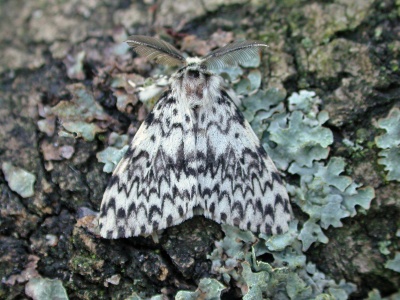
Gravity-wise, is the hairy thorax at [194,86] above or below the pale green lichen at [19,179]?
above

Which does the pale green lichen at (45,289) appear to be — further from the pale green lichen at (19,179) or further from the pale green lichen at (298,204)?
the pale green lichen at (298,204)

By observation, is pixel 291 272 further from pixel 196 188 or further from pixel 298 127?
pixel 298 127

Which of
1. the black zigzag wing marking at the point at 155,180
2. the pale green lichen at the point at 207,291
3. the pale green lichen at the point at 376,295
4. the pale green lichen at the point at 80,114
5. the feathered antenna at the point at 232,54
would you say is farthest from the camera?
the pale green lichen at the point at 80,114

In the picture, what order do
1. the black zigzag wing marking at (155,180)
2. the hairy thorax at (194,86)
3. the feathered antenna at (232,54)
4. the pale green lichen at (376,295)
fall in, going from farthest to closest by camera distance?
the hairy thorax at (194,86) → the feathered antenna at (232,54) → the pale green lichen at (376,295) → the black zigzag wing marking at (155,180)

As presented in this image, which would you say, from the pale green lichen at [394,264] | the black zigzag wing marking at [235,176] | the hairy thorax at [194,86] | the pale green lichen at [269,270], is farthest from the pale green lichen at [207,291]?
the hairy thorax at [194,86]

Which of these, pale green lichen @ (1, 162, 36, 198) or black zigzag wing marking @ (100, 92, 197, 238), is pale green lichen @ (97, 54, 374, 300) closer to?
black zigzag wing marking @ (100, 92, 197, 238)

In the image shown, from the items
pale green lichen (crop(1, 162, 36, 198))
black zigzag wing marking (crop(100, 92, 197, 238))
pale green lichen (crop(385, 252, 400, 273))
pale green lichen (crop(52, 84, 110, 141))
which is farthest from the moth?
pale green lichen (crop(385, 252, 400, 273))

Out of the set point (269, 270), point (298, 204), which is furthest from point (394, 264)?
point (269, 270)
